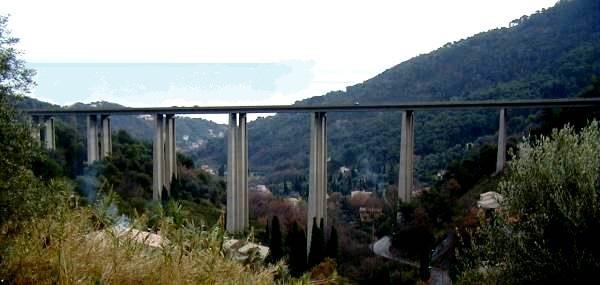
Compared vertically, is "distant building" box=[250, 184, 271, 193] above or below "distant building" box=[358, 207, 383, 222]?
below

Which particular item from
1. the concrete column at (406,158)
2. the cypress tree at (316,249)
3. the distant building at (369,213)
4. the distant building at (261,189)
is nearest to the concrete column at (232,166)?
the cypress tree at (316,249)

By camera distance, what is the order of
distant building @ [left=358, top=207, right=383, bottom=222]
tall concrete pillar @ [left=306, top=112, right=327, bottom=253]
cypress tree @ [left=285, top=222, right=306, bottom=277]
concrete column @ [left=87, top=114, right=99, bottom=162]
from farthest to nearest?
1. concrete column @ [left=87, top=114, right=99, bottom=162]
2. distant building @ [left=358, top=207, right=383, bottom=222]
3. tall concrete pillar @ [left=306, top=112, right=327, bottom=253]
4. cypress tree @ [left=285, top=222, right=306, bottom=277]

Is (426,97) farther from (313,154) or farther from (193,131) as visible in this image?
(193,131)

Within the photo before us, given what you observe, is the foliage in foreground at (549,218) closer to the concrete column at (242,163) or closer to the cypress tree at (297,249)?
the cypress tree at (297,249)

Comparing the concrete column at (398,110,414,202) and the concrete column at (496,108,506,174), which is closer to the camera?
the concrete column at (496,108,506,174)

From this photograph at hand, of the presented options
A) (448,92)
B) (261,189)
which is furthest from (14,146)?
(448,92)

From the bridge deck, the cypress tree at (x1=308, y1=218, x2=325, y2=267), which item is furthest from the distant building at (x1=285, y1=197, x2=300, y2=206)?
the cypress tree at (x1=308, y1=218, x2=325, y2=267)

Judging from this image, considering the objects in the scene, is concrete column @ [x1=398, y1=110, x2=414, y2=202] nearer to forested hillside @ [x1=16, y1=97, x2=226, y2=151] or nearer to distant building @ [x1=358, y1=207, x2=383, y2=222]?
distant building @ [x1=358, y1=207, x2=383, y2=222]

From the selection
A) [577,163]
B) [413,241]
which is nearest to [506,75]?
[413,241]

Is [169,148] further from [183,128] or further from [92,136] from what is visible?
[183,128]
